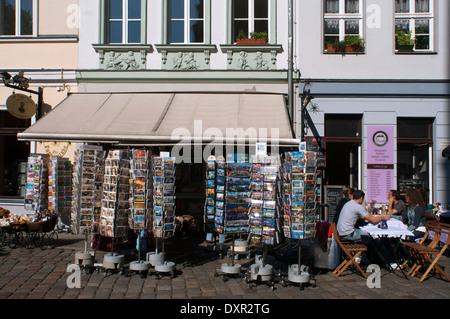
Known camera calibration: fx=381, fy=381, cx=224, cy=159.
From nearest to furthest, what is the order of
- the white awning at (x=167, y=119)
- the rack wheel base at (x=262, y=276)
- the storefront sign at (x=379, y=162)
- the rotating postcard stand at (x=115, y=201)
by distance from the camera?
the rack wheel base at (x=262, y=276) < the rotating postcard stand at (x=115, y=201) < the white awning at (x=167, y=119) < the storefront sign at (x=379, y=162)

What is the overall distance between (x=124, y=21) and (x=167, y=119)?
3943 mm

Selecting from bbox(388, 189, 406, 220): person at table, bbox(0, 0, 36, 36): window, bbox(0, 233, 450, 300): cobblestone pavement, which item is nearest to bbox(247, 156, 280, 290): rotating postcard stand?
bbox(0, 233, 450, 300): cobblestone pavement

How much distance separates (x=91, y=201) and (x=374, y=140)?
7145 millimetres

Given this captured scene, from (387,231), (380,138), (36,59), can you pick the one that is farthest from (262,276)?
(36,59)

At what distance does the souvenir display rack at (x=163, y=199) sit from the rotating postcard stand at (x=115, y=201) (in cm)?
46

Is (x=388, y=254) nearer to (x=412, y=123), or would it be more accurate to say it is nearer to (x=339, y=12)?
(x=412, y=123)

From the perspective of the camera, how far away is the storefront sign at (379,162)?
9.74m

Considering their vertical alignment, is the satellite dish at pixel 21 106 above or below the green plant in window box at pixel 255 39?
below

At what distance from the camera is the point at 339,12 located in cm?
1029

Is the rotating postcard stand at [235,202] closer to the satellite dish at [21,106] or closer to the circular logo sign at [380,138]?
the circular logo sign at [380,138]

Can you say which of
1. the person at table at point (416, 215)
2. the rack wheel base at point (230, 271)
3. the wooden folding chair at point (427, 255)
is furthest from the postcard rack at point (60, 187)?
the person at table at point (416, 215)

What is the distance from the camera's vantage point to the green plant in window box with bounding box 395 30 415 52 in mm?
10020

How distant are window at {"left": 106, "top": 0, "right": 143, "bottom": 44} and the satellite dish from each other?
266cm
